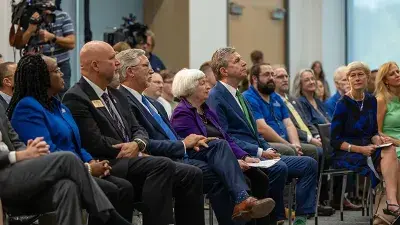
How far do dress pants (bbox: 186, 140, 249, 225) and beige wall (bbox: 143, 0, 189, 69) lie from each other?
4992 millimetres

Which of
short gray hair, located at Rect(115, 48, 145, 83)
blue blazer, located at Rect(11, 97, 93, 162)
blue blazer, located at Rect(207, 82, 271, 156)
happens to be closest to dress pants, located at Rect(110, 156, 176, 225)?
blue blazer, located at Rect(11, 97, 93, 162)

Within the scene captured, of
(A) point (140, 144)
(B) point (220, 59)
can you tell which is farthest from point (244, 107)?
(A) point (140, 144)

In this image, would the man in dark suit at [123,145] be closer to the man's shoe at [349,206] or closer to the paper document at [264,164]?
the paper document at [264,164]

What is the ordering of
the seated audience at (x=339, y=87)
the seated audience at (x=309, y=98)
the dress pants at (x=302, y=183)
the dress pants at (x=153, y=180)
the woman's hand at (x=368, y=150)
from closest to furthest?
the dress pants at (x=153, y=180) → the dress pants at (x=302, y=183) → the woman's hand at (x=368, y=150) → the seated audience at (x=309, y=98) → the seated audience at (x=339, y=87)

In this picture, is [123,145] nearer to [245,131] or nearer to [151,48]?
[245,131]

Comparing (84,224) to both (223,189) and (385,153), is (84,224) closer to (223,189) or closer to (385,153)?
(223,189)

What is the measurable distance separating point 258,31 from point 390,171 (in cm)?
569

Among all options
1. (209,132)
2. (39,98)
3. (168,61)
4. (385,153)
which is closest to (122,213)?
(39,98)

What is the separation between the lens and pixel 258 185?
19.6 ft

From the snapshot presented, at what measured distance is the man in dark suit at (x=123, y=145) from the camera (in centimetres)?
495

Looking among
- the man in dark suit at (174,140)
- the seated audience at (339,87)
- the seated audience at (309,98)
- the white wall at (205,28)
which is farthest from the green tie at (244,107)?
the white wall at (205,28)

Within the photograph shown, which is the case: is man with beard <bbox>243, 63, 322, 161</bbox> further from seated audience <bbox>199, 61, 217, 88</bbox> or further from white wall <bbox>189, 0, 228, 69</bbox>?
white wall <bbox>189, 0, 228, 69</bbox>

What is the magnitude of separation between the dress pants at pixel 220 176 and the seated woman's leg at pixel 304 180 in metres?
0.80

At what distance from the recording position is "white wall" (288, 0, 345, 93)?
1234 cm
